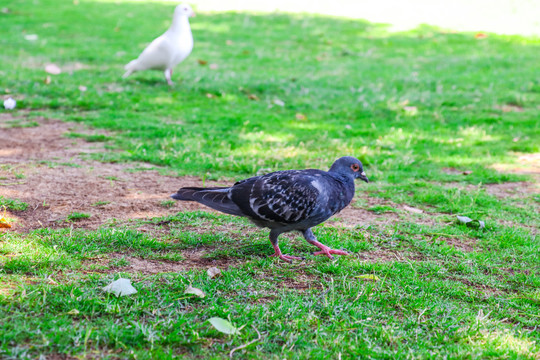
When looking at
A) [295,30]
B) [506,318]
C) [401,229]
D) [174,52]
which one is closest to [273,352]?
[506,318]

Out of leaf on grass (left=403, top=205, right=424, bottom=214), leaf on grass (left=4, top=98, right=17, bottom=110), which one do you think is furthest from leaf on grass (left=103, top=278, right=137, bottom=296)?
leaf on grass (left=4, top=98, right=17, bottom=110)

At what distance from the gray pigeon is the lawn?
28cm

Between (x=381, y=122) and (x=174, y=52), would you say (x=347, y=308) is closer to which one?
(x=381, y=122)

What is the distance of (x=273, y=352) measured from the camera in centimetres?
274

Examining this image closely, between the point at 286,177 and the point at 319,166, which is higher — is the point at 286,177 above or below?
above

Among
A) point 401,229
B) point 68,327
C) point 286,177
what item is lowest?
point 401,229

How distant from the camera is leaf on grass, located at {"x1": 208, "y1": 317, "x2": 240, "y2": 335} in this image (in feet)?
9.15

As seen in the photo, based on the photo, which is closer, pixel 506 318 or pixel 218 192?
pixel 506 318

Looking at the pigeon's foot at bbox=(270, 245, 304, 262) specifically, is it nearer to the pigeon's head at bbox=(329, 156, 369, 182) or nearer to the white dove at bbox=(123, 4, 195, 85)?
the pigeon's head at bbox=(329, 156, 369, 182)

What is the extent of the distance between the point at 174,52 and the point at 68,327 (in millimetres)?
6878

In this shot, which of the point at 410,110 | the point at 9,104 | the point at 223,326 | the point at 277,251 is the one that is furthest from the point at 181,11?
the point at 223,326

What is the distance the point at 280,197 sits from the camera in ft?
12.4

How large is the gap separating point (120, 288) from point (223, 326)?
0.68m

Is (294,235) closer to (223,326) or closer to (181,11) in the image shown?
(223,326)
